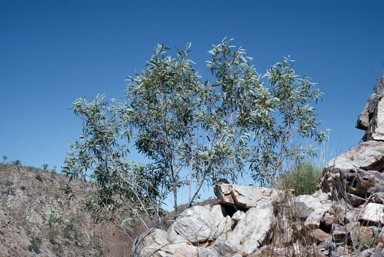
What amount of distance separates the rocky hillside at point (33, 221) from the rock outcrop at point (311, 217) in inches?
928

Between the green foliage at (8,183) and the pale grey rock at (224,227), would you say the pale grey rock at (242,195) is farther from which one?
the green foliage at (8,183)

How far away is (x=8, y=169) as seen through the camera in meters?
38.8

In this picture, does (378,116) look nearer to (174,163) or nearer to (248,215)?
(248,215)

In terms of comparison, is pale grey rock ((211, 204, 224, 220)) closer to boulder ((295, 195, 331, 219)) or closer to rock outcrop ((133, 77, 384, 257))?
rock outcrop ((133, 77, 384, 257))

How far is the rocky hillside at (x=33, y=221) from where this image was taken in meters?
27.7

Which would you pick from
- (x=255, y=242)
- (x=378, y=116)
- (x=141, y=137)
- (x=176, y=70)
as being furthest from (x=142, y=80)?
(x=378, y=116)

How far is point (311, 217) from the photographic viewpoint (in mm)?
4504

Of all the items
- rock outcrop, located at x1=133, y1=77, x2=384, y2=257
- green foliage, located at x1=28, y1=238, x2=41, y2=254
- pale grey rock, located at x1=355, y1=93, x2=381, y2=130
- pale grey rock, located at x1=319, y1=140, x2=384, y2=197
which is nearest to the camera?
rock outcrop, located at x1=133, y1=77, x2=384, y2=257

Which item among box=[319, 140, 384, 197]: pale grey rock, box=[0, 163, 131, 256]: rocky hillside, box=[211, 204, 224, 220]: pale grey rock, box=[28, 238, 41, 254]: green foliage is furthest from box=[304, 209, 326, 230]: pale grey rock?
box=[28, 238, 41, 254]: green foliage

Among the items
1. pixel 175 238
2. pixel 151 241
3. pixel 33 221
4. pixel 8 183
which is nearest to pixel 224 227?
pixel 175 238

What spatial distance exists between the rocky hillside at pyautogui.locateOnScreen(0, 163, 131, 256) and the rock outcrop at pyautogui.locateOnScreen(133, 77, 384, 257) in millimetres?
23578

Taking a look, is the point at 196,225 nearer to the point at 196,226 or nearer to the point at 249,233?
the point at 196,226

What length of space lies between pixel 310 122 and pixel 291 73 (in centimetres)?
163

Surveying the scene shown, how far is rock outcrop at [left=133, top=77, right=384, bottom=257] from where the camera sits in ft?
12.3
